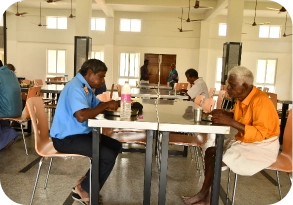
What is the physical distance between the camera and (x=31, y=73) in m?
13.0

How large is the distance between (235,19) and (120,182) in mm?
7119

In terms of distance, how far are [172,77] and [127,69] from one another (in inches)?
180

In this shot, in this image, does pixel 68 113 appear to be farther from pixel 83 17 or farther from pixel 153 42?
pixel 153 42

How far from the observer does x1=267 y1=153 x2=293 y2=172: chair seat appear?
1.96 metres

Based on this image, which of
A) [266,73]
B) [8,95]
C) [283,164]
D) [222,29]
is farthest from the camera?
[266,73]

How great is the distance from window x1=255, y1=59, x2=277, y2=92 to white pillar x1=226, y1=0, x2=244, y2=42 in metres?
5.03

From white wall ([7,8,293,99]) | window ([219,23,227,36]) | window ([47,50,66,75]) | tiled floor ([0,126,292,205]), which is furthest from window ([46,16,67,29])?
tiled floor ([0,126,292,205])

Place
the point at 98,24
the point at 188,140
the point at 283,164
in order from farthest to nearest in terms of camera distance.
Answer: the point at 98,24, the point at 188,140, the point at 283,164

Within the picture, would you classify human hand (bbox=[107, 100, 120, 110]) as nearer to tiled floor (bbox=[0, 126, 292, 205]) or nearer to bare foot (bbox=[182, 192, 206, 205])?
tiled floor (bbox=[0, 126, 292, 205])

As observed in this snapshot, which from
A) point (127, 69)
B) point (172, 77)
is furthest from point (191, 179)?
point (127, 69)

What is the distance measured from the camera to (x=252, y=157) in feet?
6.38

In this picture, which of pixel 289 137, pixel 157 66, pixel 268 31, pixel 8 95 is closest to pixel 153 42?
pixel 157 66

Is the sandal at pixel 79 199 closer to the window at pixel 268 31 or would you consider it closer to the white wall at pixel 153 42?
the white wall at pixel 153 42

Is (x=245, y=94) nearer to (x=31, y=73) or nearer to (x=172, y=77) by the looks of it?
(x=172, y=77)
